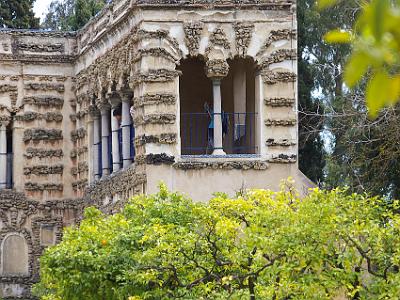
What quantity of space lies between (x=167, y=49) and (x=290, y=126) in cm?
309

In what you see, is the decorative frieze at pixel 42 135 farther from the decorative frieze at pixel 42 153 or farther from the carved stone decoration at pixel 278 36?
the carved stone decoration at pixel 278 36

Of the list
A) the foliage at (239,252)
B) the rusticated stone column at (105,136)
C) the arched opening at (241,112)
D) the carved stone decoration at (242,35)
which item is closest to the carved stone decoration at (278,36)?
the carved stone decoration at (242,35)

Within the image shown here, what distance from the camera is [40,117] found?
29.3 m

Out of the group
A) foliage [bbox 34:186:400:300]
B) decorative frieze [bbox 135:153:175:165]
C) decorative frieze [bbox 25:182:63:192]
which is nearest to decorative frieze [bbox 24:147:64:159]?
decorative frieze [bbox 25:182:63:192]

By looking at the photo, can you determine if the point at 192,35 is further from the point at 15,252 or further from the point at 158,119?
the point at 15,252

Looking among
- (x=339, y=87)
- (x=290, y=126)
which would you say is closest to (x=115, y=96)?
(x=290, y=126)

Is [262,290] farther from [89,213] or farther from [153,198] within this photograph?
[89,213]

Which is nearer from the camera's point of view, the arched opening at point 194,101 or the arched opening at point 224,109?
the arched opening at point 224,109

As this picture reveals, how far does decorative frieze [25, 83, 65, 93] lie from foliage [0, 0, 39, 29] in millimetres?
9877

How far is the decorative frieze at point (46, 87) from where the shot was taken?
2926cm

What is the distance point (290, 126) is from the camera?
23.4 m

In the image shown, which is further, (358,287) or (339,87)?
(339,87)

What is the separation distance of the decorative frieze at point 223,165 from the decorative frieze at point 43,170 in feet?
23.7

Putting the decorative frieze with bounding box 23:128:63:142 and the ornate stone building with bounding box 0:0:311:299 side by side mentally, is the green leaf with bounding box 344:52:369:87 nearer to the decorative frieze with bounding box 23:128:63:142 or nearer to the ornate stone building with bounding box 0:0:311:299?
the ornate stone building with bounding box 0:0:311:299
